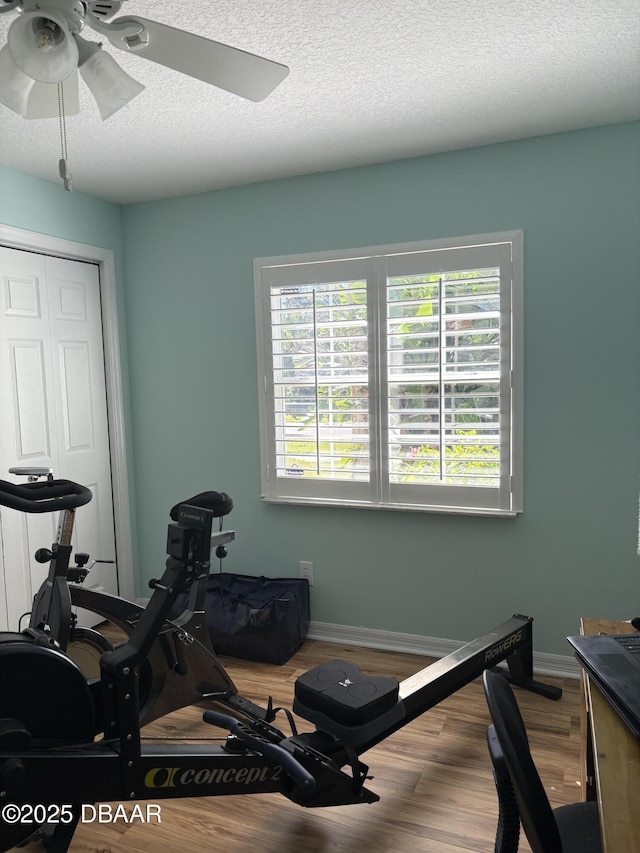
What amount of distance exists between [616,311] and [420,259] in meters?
0.95

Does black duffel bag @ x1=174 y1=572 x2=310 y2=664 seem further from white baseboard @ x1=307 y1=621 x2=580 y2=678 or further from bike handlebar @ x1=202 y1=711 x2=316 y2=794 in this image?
bike handlebar @ x1=202 y1=711 x2=316 y2=794

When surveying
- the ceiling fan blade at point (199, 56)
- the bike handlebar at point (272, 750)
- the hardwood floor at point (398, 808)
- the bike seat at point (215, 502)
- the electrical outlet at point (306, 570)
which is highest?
the ceiling fan blade at point (199, 56)

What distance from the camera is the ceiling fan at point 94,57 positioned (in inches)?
51.0

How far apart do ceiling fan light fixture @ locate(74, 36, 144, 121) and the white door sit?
1.82 metres

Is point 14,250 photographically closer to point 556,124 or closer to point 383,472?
point 383,472

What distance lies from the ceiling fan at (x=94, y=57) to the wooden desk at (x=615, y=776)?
1636mm

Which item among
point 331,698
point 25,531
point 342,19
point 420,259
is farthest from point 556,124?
point 25,531

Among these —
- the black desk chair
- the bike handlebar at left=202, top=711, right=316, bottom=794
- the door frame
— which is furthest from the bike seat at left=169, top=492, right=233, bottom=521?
the door frame

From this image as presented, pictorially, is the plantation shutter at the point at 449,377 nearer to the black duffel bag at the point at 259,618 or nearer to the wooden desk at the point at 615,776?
the black duffel bag at the point at 259,618

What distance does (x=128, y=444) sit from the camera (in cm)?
386

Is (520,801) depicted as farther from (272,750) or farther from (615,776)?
(272,750)

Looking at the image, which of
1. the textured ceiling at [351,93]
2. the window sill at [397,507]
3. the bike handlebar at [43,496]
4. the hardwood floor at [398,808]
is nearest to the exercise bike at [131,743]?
the hardwood floor at [398,808]

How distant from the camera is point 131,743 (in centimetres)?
160

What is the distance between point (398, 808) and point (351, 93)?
2.61 metres
